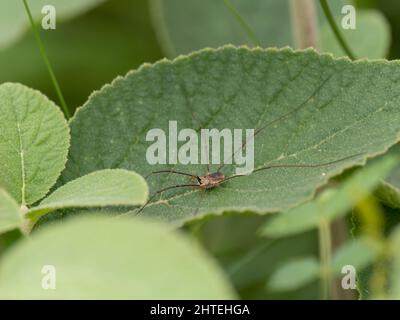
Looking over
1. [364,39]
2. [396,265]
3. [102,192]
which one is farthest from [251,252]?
[396,265]

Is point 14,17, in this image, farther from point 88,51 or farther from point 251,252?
point 88,51

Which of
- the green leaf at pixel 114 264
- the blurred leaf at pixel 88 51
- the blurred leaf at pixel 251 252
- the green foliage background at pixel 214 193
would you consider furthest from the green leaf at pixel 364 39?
the green leaf at pixel 114 264

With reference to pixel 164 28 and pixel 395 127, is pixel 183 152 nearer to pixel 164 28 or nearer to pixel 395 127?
pixel 395 127

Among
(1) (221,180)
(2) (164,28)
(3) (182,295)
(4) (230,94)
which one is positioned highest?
(2) (164,28)
